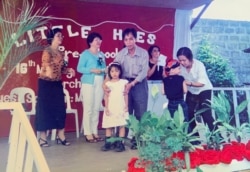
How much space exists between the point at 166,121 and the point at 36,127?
1.87m

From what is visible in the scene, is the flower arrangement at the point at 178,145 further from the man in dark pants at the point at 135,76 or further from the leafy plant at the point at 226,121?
the man in dark pants at the point at 135,76

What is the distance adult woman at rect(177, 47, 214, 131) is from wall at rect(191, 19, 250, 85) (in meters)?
0.37

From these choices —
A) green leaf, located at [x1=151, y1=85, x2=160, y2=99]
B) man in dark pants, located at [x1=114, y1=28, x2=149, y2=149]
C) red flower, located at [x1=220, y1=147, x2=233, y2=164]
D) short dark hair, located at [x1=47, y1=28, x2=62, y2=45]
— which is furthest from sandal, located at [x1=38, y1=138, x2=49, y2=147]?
red flower, located at [x1=220, y1=147, x2=233, y2=164]

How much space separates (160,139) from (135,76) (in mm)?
1389

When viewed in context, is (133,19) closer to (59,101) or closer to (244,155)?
(59,101)

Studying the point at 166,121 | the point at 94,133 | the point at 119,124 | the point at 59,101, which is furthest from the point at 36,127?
the point at 166,121

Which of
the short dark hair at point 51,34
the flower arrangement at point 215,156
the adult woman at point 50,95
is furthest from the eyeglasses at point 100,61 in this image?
the flower arrangement at point 215,156

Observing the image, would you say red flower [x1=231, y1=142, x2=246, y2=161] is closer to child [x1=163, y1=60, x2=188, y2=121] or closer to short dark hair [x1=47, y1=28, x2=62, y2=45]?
child [x1=163, y1=60, x2=188, y2=121]

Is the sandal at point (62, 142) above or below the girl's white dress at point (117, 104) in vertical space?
below

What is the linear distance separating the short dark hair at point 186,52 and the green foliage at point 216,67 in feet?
0.41

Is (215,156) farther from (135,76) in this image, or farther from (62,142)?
(62,142)

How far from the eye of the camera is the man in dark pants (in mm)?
4266

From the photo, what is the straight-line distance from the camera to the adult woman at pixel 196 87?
14.4 ft

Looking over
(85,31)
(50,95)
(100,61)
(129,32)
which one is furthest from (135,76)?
(85,31)
